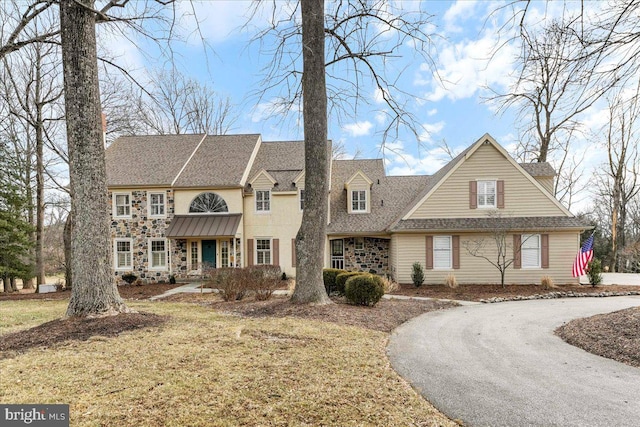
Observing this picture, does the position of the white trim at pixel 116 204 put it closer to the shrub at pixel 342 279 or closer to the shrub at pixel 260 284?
the shrub at pixel 260 284

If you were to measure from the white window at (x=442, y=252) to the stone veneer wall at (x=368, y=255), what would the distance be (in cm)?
310

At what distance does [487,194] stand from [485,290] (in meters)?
4.59

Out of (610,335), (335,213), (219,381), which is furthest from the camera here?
(335,213)

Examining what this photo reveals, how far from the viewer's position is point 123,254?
18.8m

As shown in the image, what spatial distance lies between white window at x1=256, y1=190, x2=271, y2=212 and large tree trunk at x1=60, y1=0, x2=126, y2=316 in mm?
11672

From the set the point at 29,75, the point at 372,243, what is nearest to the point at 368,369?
the point at 372,243

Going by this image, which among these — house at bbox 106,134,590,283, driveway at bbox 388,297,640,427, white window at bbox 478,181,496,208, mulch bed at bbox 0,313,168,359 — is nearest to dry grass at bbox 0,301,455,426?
mulch bed at bbox 0,313,168,359

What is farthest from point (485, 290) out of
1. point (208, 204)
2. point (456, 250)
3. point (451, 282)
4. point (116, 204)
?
point (116, 204)

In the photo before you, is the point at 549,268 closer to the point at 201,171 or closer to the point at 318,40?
the point at 318,40

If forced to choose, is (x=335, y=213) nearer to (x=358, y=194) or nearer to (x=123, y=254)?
(x=358, y=194)

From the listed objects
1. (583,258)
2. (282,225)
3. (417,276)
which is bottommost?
(417,276)

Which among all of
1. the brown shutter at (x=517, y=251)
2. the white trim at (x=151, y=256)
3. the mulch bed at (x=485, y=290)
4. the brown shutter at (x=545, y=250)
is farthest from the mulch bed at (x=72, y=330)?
the brown shutter at (x=545, y=250)

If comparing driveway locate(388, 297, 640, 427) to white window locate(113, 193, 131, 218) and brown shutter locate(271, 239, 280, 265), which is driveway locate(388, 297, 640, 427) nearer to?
brown shutter locate(271, 239, 280, 265)

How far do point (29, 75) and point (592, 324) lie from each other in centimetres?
2470
